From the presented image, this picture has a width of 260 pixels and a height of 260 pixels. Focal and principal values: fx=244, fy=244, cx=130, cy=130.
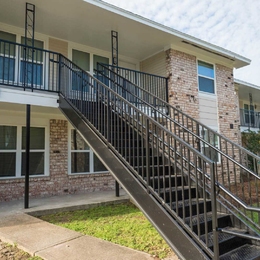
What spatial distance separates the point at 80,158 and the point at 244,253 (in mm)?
6400

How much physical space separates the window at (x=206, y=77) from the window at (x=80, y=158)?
5.35 metres

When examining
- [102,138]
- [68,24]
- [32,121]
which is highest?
[68,24]

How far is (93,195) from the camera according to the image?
7820 millimetres

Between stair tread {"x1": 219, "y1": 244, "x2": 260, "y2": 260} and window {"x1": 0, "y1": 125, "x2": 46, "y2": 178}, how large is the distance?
6.27 meters

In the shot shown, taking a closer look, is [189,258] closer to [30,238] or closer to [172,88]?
[30,238]

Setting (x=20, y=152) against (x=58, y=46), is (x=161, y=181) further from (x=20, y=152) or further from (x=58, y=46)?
(x=58, y=46)

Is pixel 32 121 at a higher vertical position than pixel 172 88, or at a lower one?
lower

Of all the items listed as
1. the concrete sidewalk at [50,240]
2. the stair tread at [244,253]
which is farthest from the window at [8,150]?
the stair tread at [244,253]

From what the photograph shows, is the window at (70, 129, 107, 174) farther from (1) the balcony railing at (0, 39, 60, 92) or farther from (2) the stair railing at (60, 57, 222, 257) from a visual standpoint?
(2) the stair railing at (60, 57, 222, 257)

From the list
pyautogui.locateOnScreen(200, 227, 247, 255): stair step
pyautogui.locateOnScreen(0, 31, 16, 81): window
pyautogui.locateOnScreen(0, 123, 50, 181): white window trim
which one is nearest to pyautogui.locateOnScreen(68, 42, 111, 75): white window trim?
pyautogui.locateOnScreen(0, 31, 16, 81): window

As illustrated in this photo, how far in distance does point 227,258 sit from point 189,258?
518 millimetres

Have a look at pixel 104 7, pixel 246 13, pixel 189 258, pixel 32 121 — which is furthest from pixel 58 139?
pixel 246 13

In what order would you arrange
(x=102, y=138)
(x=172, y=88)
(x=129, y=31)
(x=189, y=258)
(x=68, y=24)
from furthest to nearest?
(x=172, y=88), (x=129, y=31), (x=68, y=24), (x=102, y=138), (x=189, y=258)

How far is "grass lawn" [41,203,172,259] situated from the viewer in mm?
3857
